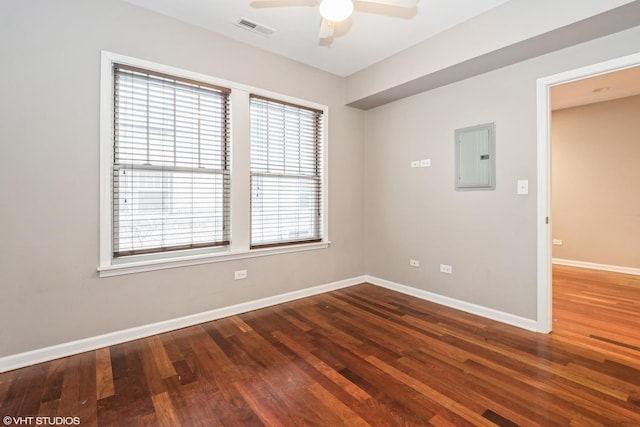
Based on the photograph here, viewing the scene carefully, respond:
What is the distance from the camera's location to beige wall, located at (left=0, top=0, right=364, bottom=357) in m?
2.14

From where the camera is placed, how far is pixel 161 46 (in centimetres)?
271

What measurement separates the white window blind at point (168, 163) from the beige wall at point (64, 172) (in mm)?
184

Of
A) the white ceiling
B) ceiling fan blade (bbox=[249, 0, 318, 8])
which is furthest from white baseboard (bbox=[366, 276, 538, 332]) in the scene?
ceiling fan blade (bbox=[249, 0, 318, 8])

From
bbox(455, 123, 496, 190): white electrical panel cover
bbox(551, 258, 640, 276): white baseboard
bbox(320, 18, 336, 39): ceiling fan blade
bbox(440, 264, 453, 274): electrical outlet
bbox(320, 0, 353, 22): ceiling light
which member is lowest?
bbox(551, 258, 640, 276): white baseboard

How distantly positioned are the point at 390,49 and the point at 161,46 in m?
2.39

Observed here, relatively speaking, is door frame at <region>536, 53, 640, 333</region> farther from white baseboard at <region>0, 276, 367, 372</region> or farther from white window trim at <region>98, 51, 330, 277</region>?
white baseboard at <region>0, 276, 367, 372</region>

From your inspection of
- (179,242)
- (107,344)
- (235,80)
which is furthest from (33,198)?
(235,80)

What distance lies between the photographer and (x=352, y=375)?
2076 millimetres

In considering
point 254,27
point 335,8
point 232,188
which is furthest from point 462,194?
point 254,27

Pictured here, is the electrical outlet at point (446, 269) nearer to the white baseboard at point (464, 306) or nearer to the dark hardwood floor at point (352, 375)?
the white baseboard at point (464, 306)

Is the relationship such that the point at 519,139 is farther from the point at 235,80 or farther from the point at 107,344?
the point at 107,344

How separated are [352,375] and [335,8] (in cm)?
249

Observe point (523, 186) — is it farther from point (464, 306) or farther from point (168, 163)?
point (168, 163)

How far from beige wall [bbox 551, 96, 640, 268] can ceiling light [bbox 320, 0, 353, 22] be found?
5.47 meters
